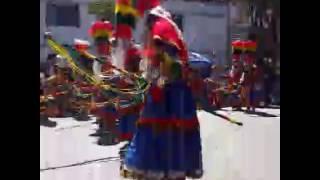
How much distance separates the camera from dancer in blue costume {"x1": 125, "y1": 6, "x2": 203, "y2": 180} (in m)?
3.83

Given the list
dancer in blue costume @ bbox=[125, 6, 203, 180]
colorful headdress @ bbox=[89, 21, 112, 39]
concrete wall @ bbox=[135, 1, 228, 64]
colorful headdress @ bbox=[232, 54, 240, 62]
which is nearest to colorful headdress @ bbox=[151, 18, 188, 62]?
dancer in blue costume @ bbox=[125, 6, 203, 180]

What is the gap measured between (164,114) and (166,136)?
0.14m

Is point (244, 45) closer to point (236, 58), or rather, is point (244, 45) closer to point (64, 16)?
point (236, 58)

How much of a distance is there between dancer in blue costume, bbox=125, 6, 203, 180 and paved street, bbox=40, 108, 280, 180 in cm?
82

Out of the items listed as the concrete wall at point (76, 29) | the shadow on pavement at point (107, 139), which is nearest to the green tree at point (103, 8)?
the concrete wall at point (76, 29)

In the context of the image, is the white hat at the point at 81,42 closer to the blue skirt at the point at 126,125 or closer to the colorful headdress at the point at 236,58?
the blue skirt at the point at 126,125

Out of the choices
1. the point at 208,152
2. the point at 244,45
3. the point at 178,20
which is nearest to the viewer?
the point at 178,20

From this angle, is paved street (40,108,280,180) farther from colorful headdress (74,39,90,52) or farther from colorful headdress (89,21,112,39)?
colorful headdress (89,21,112,39)

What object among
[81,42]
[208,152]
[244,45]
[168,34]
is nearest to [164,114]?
[168,34]

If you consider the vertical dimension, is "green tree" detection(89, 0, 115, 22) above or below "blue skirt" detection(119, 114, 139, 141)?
above

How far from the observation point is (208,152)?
587cm

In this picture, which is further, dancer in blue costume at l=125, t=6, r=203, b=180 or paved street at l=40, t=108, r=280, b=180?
paved street at l=40, t=108, r=280, b=180

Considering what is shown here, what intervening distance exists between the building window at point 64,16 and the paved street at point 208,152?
3.26 feet
